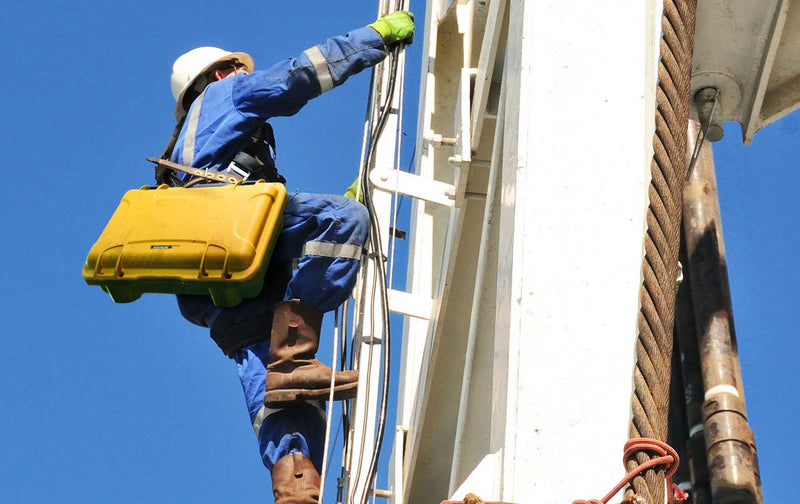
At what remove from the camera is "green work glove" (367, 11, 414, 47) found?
578 cm

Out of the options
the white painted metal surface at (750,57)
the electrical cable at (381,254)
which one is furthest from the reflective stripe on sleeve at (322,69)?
the white painted metal surface at (750,57)

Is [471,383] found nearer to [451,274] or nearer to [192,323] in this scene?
[451,274]

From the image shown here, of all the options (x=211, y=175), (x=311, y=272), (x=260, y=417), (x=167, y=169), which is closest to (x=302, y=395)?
(x=260, y=417)

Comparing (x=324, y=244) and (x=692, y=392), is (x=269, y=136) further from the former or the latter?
(x=692, y=392)

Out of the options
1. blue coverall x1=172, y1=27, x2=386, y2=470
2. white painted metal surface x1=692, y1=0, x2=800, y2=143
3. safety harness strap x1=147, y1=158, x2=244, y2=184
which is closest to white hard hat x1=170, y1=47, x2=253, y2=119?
blue coverall x1=172, y1=27, x2=386, y2=470

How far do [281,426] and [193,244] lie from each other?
28.9 inches

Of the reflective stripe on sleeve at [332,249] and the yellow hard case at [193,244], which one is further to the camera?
A: the reflective stripe on sleeve at [332,249]

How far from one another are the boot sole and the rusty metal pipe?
1.54 metres

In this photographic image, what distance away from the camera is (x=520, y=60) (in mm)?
3320

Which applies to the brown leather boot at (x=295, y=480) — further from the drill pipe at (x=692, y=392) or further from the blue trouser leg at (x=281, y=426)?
the drill pipe at (x=692, y=392)

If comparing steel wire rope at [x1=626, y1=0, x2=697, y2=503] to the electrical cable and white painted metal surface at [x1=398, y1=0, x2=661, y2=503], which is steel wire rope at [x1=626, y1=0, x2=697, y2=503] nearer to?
white painted metal surface at [x1=398, y1=0, x2=661, y2=503]

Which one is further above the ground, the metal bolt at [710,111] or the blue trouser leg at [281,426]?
the metal bolt at [710,111]

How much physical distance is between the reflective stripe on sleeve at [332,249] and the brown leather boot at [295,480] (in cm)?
74

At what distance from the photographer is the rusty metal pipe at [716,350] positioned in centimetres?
555
